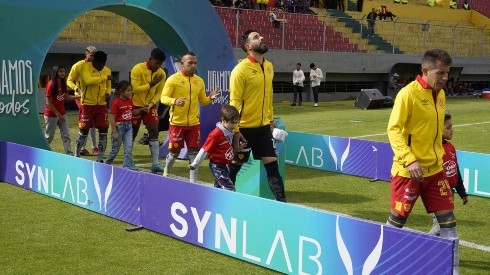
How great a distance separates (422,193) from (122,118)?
5.66m

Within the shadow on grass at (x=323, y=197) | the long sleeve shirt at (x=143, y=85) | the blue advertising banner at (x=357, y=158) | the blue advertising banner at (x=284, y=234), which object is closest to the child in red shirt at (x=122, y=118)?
the long sleeve shirt at (x=143, y=85)

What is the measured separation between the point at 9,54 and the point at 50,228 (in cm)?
369

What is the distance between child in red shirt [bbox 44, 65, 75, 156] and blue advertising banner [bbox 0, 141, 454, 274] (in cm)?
350

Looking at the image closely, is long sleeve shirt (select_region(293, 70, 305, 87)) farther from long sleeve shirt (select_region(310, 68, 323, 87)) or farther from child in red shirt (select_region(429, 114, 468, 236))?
child in red shirt (select_region(429, 114, 468, 236))

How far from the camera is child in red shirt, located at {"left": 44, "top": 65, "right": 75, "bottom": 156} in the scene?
11.9 meters

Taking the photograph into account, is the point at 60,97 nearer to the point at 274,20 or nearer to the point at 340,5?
the point at 274,20

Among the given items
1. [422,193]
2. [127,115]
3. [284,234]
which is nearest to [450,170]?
[422,193]

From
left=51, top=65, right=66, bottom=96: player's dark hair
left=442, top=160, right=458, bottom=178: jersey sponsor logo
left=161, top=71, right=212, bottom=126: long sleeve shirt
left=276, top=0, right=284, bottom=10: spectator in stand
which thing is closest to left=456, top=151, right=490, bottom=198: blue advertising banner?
left=442, top=160, right=458, bottom=178: jersey sponsor logo

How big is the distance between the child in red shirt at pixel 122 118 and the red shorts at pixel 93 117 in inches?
Answer: 34.2

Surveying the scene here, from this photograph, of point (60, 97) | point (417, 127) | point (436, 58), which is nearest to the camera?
point (436, 58)

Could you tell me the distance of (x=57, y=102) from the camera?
12.0 m

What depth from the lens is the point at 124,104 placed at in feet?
33.7

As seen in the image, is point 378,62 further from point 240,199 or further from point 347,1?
point 240,199

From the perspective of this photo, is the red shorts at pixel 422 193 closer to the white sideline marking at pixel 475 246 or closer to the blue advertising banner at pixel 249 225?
the blue advertising banner at pixel 249 225
